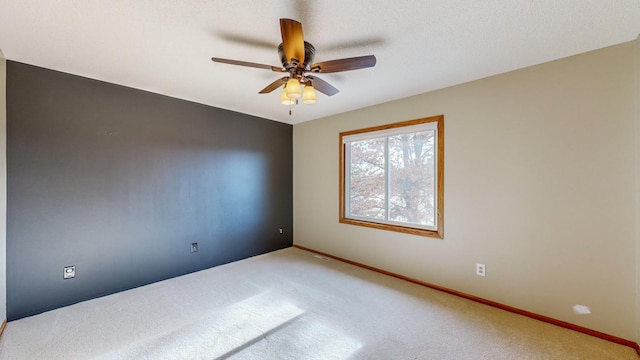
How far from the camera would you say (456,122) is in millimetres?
2785

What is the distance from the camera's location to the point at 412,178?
3207mm

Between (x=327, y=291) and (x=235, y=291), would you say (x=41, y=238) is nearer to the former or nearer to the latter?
(x=235, y=291)

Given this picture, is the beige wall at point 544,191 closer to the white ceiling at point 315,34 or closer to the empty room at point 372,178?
the empty room at point 372,178

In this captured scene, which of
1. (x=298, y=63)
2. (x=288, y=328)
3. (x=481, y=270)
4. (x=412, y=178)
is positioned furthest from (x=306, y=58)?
(x=481, y=270)

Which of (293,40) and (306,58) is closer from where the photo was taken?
(293,40)

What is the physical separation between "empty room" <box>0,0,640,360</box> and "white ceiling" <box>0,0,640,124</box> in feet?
0.06

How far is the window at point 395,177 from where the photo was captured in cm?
299

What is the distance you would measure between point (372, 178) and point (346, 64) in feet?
6.81

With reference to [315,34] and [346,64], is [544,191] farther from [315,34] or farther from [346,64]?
[315,34]

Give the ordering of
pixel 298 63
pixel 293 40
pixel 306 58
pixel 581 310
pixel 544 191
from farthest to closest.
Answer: pixel 544 191, pixel 581 310, pixel 306 58, pixel 298 63, pixel 293 40

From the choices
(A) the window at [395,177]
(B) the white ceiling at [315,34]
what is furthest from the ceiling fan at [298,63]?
(A) the window at [395,177]

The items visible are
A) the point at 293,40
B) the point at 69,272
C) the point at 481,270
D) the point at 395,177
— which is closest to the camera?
the point at 293,40

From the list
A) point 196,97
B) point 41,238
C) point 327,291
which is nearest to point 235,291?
point 327,291

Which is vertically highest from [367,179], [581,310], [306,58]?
[306,58]
